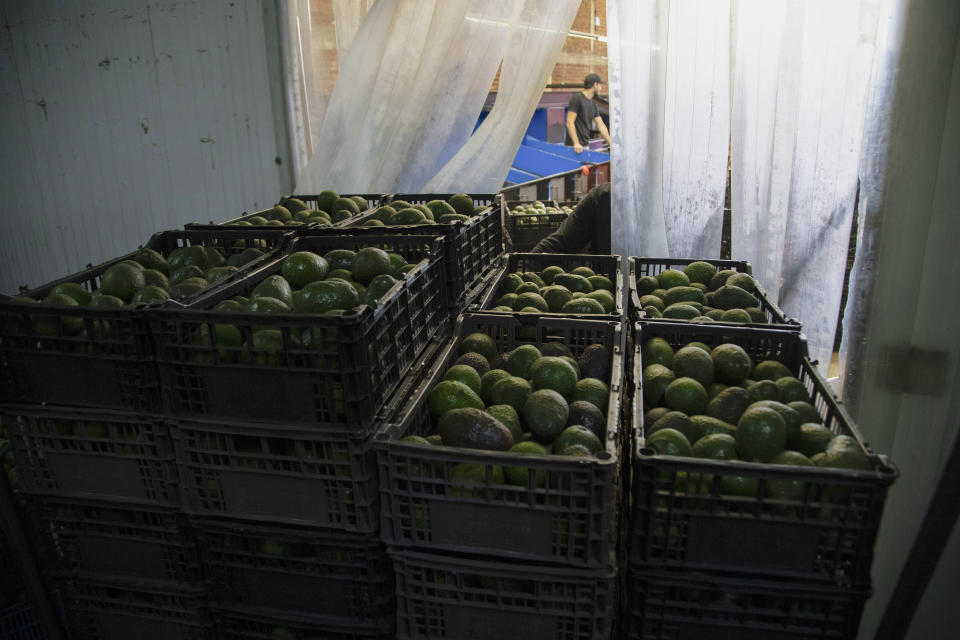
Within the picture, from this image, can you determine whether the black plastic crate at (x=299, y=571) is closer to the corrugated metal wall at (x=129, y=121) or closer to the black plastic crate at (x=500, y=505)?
the black plastic crate at (x=500, y=505)

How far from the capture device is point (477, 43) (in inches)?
135

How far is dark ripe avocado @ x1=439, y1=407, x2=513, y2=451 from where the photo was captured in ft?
5.04

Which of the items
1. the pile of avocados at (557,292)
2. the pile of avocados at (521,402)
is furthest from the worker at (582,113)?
the pile of avocados at (521,402)

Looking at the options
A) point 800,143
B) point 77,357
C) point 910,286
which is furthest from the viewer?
point 800,143

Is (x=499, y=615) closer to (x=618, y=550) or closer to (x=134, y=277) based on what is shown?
(x=618, y=550)

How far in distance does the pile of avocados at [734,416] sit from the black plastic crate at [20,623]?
224 cm

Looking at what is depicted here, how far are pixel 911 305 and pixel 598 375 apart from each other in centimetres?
116

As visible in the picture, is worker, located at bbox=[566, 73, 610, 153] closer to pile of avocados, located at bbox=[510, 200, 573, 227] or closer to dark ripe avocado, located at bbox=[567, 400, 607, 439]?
pile of avocados, located at bbox=[510, 200, 573, 227]

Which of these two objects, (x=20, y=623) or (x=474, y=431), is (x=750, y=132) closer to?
(x=474, y=431)

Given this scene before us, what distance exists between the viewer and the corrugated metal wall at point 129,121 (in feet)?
15.1

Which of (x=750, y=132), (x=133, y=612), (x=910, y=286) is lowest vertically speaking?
(x=133, y=612)

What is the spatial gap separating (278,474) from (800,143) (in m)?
2.41

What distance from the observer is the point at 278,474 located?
62.2 inches

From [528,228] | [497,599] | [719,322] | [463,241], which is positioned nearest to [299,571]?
[497,599]
